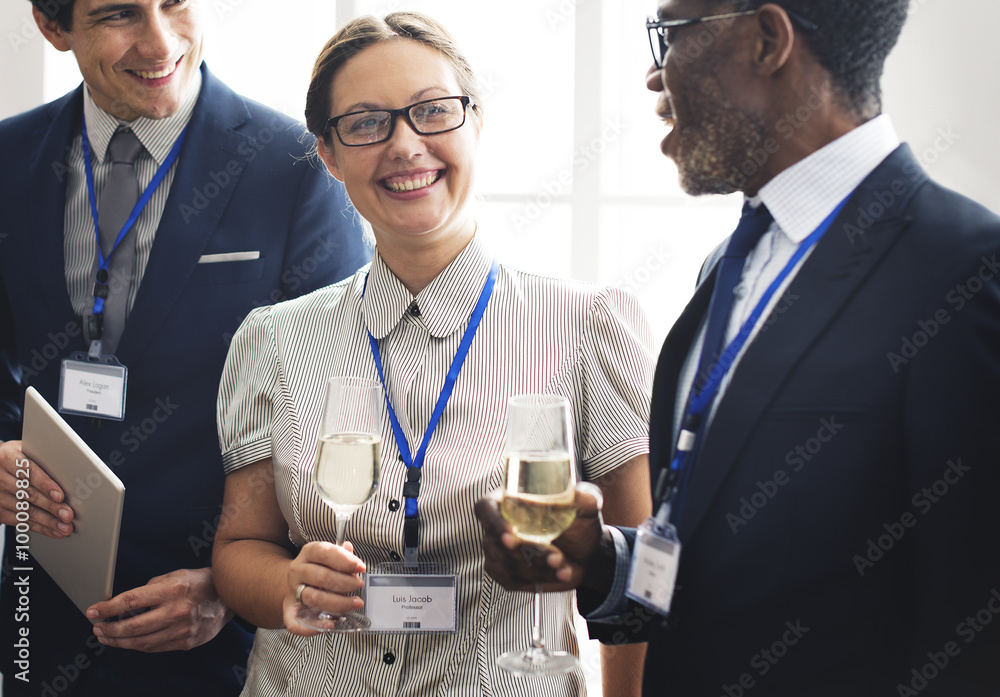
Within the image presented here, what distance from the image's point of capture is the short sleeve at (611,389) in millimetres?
1623

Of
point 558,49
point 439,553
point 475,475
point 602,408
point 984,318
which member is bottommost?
point 439,553

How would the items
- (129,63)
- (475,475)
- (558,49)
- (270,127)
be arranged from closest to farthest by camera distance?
(475,475), (129,63), (270,127), (558,49)

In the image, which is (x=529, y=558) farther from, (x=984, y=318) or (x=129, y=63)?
(x=129, y=63)

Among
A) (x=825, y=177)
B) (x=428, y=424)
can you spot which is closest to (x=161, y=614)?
(x=428, y=424)

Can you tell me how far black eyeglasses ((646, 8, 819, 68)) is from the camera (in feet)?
3.85

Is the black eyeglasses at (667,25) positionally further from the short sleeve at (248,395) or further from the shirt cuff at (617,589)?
the short sleeve at (248,395)

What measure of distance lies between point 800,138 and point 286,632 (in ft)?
4.27

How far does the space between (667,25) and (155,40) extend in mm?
1319

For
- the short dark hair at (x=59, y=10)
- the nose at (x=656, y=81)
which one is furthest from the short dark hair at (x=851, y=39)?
the short dark hair at (x=59, y=10)

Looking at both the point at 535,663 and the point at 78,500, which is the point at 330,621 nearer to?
the point at 535,663

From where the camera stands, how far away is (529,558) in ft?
4.05

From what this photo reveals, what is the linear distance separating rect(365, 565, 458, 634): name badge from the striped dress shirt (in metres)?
1.01

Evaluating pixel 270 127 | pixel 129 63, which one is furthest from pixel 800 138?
pixel 129 63

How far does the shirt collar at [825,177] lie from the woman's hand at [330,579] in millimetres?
860
